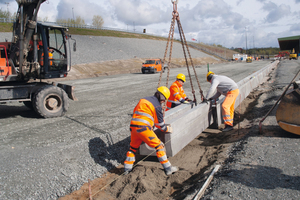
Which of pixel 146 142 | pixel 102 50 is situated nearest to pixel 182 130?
pixel 146 142

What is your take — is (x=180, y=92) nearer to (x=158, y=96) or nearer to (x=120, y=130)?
(x=120, y=130)

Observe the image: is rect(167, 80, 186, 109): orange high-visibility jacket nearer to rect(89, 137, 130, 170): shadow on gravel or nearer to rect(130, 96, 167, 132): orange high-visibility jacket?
rect(89, 137, 130, 170): shadow on gravel

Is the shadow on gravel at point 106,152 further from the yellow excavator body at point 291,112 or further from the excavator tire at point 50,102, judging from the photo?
the yellow excavator body at point 291,112

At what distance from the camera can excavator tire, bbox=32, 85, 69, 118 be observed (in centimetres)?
731

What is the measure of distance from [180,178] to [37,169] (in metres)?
2.75

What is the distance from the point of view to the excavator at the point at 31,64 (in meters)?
7.27

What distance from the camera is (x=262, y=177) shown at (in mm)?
3611

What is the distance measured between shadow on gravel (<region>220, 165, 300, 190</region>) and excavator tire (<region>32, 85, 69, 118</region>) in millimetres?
5852

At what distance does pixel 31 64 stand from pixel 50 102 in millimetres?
1463

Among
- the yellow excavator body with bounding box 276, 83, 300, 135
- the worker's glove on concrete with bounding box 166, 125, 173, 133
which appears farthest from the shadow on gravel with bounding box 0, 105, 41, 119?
the yellow excavator body with bounding box 276, 83, 300, 135

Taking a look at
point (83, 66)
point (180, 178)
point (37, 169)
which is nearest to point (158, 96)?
point (180, 178)

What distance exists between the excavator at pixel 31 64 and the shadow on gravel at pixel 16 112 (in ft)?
1.91

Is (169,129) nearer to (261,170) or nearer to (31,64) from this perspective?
(261,170)

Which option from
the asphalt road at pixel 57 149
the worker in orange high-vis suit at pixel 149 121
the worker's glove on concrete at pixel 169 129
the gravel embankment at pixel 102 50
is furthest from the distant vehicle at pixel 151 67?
the worker in orange high-vis suit at pixel 149 121
